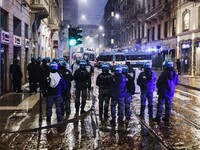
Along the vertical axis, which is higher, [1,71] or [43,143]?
[1,71]

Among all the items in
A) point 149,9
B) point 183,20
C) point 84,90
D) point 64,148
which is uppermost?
point 149,9

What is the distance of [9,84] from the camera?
710 inches

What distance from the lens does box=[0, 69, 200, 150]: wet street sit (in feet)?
25.4

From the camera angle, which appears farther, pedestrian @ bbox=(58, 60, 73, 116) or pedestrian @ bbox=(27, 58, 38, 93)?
pedestrian @ bbox=(27, 58, 38, 93)

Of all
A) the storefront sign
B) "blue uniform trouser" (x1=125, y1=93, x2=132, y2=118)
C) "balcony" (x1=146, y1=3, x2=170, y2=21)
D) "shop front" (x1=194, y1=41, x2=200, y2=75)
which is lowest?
"blue uniform trouser" (x1=125, y1=93, x2=132, y2=118)

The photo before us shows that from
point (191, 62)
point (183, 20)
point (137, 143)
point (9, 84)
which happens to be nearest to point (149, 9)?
point (183, 20)

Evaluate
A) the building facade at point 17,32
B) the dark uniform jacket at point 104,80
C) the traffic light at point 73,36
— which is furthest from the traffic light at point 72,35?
the dark uniform jacket at point 104,80

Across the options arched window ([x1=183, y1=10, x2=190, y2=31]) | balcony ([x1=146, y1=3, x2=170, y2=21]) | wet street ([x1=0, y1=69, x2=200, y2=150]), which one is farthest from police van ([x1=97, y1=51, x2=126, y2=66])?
wet street ([x1=0, y1=69, x2=200, y2=150])

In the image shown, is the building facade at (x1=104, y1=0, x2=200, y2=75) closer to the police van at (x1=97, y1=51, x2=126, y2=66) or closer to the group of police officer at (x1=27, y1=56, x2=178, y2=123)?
the police van at (x1=97, y1=51, x2=126, y2=66)

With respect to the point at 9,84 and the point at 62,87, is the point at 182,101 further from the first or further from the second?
the point at 9,84

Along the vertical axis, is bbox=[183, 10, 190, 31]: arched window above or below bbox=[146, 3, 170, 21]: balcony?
below

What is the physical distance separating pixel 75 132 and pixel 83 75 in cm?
286

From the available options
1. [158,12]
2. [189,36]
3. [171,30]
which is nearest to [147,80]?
[189,36]

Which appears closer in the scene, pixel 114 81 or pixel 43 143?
pixel 43 143
